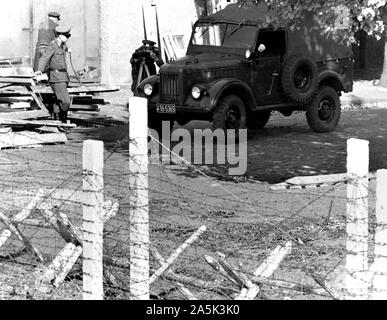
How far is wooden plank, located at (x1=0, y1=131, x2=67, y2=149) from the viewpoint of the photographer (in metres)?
15.9

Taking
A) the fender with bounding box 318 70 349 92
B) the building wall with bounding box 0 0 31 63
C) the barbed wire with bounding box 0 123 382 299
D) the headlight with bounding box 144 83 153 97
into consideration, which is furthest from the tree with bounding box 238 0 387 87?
the building wall with bounding box 0 0 31 63

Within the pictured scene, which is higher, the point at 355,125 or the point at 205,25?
the point at 205,25

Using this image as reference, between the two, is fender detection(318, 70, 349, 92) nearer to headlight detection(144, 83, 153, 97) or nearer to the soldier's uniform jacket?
headlight detection(144, 83, 153, 97)

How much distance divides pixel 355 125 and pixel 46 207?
12.8m

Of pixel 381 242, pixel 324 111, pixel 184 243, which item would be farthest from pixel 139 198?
pixel 324 111

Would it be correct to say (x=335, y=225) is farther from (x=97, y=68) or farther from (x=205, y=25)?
(x=97, y=68)

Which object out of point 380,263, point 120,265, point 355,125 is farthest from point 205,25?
point 380,263

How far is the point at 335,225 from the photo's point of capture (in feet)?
33.6

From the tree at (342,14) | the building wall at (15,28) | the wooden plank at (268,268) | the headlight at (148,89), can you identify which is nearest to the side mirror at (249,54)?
the headlight at (148,89)

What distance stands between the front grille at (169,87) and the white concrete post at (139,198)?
1072 cm

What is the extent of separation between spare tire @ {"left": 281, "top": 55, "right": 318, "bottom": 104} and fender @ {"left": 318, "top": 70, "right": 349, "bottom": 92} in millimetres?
322

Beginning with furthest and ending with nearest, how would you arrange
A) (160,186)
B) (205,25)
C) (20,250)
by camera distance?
(205,25) < (160,186) < (20,250)
